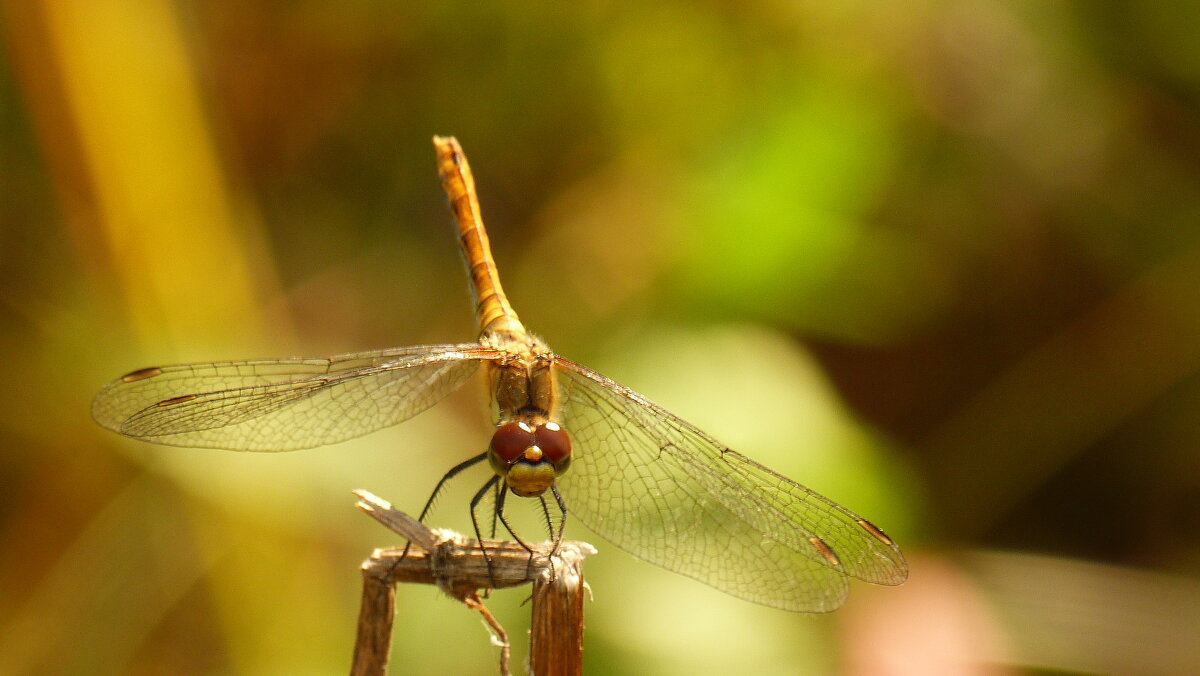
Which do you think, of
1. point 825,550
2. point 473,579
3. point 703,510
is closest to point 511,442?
point 473,579

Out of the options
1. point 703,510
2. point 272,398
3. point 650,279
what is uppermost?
point 650,279

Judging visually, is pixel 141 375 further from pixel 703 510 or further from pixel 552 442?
pixel 703 510

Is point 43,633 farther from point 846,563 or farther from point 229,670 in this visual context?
point 846,563

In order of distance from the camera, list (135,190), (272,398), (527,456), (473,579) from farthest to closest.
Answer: (135,190)
(272,398)
(527,456)
(473,579)

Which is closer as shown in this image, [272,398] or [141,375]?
[141,375]

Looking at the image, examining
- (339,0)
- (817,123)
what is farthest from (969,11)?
(339,0)

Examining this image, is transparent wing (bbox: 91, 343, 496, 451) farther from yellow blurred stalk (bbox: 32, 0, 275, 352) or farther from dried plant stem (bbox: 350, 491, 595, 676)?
yellow blurred stalk (bbox: 32, 0, 275, 352)

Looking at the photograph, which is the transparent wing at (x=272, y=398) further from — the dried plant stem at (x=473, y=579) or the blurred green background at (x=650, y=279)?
the blurred green background at (x=650, y=279)

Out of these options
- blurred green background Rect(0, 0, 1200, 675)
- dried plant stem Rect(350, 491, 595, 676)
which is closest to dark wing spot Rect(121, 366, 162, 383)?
dried plant stem Rect(350, 491, 595, 676)
